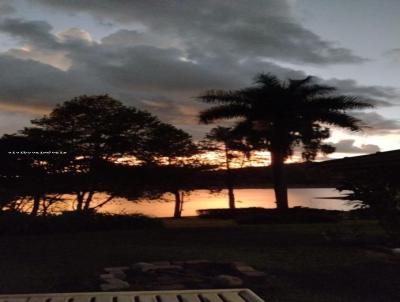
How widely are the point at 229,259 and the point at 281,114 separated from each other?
701 inches

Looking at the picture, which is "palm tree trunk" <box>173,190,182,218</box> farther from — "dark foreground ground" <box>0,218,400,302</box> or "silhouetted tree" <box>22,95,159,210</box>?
"dark foreground ground" <box>0,218,400,302</box>

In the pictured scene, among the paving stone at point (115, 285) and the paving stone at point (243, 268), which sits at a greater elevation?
the paving stone at point (243, 268)

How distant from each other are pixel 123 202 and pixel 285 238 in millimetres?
17204

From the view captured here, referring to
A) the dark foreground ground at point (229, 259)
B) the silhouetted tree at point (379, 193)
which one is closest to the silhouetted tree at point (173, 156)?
the dark foreground ground at point (229, 259)

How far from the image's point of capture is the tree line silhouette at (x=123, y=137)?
87.7 ft

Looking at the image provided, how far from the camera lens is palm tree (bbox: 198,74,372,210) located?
1071 inches

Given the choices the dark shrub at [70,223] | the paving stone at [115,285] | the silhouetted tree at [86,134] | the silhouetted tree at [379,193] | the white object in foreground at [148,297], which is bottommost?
the paving stone at [115,285]

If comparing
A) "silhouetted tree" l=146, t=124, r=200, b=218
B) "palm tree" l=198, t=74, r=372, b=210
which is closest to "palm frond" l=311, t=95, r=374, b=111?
"palm tree" l=198, t=74, r=372, b=210

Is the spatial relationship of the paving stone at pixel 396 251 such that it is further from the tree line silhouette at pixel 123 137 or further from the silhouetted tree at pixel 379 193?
the tree line silhouette at pixel 123 137

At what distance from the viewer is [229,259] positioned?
A: 10305 mm

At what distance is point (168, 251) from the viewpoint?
11586 millimetres

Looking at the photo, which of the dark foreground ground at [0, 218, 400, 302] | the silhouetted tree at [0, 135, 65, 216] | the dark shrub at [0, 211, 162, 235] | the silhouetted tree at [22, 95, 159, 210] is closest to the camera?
the dark foreground ground at [0, 218, 400, 302]

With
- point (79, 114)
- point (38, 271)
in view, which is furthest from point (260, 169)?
point (38, 271)

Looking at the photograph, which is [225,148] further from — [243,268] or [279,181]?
[243,268]
